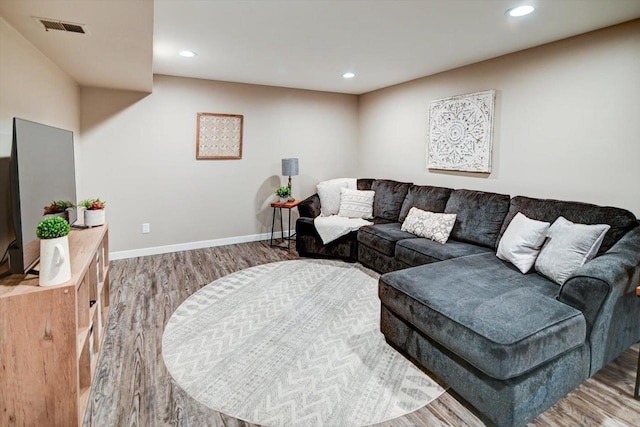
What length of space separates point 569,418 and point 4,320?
8.96ft

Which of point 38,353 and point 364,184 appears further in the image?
point 364,184

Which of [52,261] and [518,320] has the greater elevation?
[52,261]

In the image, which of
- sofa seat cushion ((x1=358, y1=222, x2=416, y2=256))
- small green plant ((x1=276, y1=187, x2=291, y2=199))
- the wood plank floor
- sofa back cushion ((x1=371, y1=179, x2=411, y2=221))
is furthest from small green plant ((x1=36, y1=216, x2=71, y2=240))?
sofa back cushion ((x1=371, y1=179, x2=411, y2=221))

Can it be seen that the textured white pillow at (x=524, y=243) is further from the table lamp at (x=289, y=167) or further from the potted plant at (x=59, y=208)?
the potted plant at (x=59, y=208)

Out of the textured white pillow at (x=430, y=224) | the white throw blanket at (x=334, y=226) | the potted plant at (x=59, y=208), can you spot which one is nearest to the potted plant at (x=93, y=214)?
the potted plant at (x=59, y=208)

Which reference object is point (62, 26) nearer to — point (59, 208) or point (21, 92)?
point (21, 92)

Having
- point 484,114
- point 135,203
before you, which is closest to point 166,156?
point 135,203

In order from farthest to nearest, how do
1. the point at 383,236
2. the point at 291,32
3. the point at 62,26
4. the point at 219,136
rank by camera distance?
the point at 219,136, the point at 383,236, the point at 291,32, the point at 62,26

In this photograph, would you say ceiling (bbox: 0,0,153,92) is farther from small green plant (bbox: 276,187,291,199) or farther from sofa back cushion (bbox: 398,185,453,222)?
sofa back cushion (bbox: 398,185,453,222)

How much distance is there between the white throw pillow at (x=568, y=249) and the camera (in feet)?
7.82

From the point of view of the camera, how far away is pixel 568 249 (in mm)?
2443

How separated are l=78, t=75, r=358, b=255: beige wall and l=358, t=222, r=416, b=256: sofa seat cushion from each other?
174 cm

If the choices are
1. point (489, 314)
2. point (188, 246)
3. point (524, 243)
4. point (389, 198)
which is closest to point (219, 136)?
point (188, 246)

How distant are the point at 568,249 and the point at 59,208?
11.0 feet
